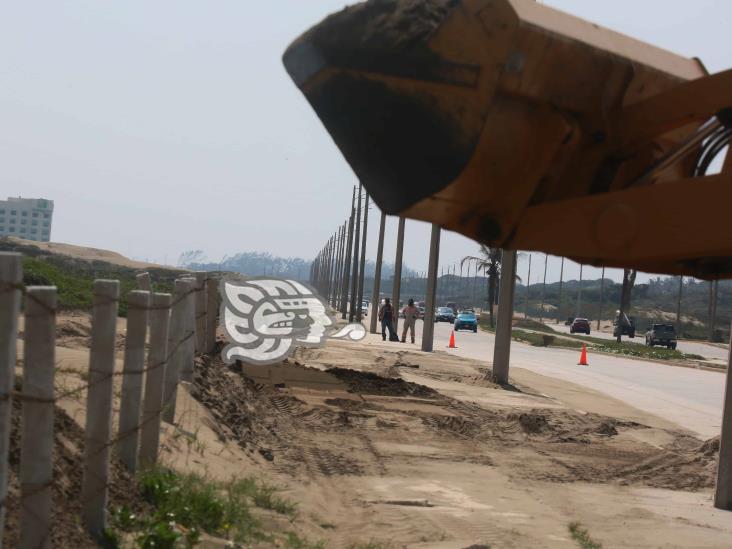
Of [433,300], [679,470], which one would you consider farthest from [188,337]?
[433,300]

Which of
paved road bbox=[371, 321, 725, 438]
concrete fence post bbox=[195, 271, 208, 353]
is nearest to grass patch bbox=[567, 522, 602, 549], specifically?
concrete fence post bbox=[195, 271, 208, 353]

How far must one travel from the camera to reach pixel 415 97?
388 cm

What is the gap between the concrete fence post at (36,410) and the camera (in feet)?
15.9

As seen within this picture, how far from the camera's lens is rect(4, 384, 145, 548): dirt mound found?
512 cm

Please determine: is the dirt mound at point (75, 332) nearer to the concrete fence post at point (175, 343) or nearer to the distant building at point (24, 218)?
the concrete fence post at point (175, 343)

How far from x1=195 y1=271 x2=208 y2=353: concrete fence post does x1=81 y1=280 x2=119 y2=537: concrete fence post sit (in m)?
6.62

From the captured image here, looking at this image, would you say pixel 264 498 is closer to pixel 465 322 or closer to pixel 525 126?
pixel 525 126

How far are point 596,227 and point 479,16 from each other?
883 millimetres

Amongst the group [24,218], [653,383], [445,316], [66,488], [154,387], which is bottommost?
[653,383]

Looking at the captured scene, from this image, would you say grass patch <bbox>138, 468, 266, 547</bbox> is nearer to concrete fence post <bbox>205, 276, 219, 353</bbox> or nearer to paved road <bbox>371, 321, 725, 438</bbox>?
concrete fence post <bbox>205, 276, 219, 353</bbox>

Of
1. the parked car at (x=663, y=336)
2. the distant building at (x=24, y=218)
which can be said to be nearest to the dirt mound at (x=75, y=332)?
the parked car at (x=663, y=336)

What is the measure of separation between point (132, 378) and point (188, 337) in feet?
10.5

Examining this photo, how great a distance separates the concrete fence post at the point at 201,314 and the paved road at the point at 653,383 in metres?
7.51

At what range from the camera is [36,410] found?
16.0 feet
